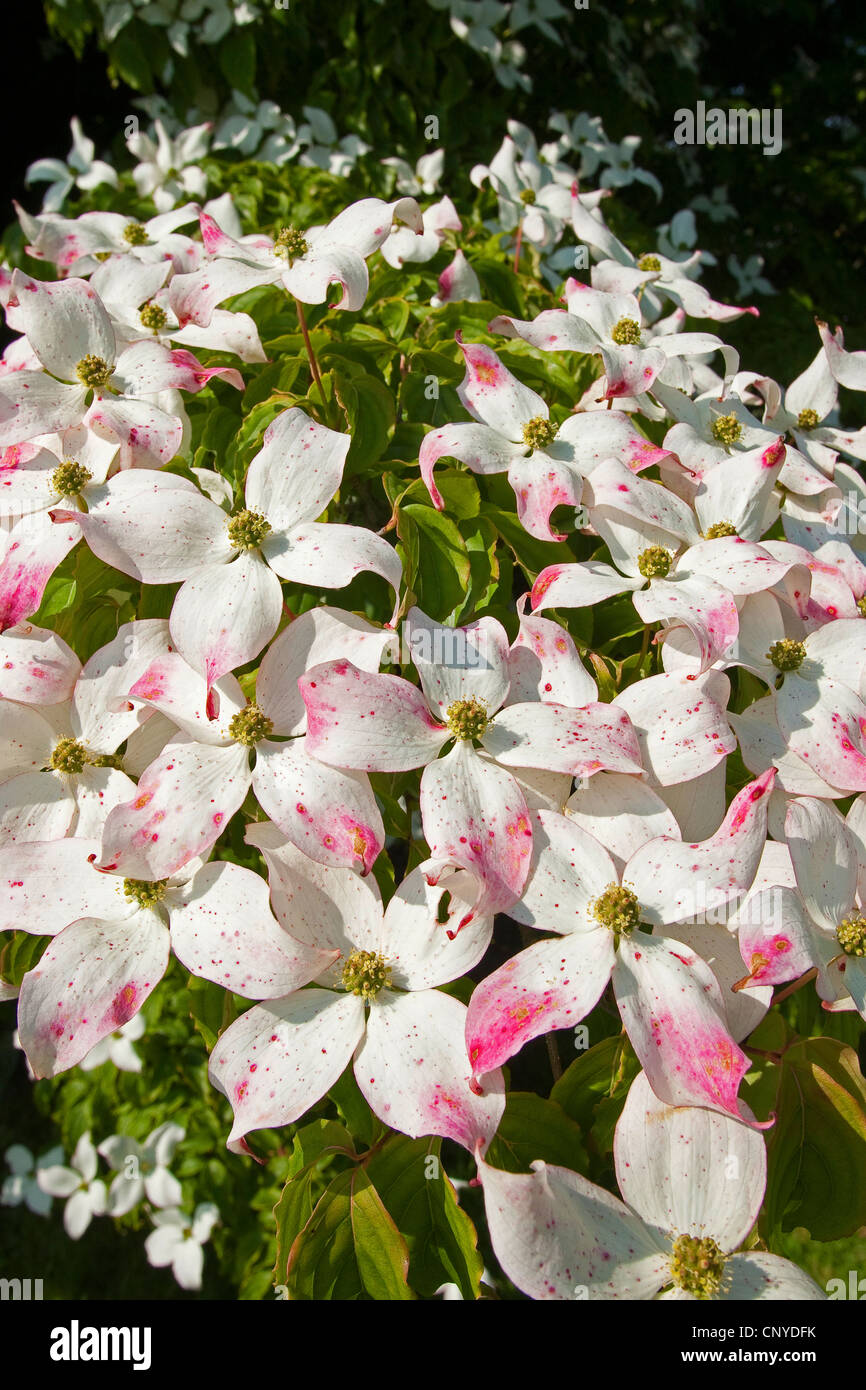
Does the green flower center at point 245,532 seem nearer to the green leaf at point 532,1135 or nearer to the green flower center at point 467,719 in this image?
the green flower center at point 467,719

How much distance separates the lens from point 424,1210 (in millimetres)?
887

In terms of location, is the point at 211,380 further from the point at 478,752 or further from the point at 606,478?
the point at 478,752

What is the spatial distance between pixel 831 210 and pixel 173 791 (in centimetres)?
403

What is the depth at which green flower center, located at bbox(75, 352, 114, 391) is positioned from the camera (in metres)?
1.04

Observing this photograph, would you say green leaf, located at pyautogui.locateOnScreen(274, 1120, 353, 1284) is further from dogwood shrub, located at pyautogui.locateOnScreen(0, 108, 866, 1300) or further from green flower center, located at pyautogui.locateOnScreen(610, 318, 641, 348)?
green flower center, located at pyautogui.locateOnScreen(610, 318, 641, 348)

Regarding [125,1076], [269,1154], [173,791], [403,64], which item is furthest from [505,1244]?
[403,64]

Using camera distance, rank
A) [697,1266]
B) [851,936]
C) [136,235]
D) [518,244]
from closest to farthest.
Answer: [697,1266] < [851,936] < [136,235] < [518,244]

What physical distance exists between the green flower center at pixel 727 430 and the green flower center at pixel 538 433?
0.23 meters

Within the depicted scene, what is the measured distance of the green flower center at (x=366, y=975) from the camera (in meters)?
0.82

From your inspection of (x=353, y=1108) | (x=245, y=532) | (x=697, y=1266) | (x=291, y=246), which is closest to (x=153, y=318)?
(x=291, y=246)

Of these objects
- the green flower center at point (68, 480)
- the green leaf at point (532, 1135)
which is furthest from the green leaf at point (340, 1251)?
the green flower center at point (68, 480)

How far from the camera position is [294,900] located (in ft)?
2.73

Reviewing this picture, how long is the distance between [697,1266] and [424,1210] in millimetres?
237

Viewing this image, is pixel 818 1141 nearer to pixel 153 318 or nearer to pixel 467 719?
pixel 467 719
